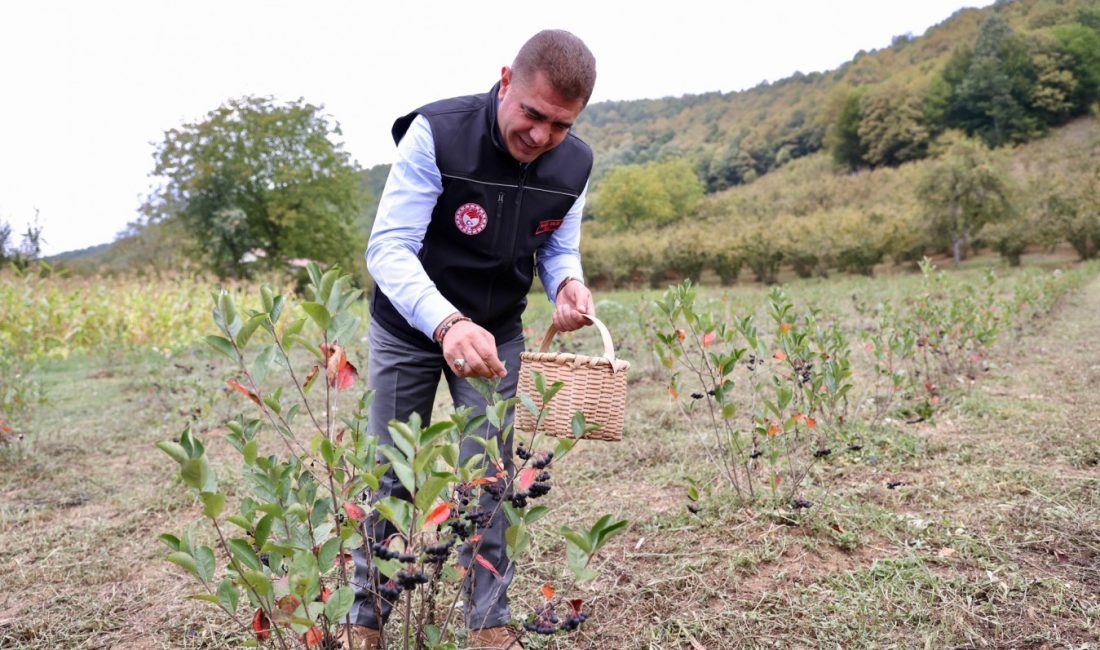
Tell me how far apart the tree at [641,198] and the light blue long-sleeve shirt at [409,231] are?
3966cm

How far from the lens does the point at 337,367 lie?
1.14 meters

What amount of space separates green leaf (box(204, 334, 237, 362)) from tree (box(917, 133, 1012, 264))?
69.5ft

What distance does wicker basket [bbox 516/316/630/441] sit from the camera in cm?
159

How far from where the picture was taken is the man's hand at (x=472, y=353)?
132 cm

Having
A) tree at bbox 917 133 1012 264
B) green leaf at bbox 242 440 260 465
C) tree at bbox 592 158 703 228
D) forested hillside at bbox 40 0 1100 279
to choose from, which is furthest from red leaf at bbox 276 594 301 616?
tree at bbox 592 158 703 228

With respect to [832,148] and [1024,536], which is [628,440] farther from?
[832,148]

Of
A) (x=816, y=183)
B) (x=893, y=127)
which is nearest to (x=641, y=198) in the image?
(x=816, y=183)

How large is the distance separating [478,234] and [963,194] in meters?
20.9

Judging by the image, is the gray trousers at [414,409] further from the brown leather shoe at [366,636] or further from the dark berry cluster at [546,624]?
the dark berry cluster at [546,624]

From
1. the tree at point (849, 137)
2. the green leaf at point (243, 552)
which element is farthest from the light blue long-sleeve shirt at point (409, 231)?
the tree at point (849, 137)

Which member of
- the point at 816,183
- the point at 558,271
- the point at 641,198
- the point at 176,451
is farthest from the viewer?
the point at 641,198

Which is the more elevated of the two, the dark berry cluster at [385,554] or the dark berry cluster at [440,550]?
the dark berry cluster at [385,554]

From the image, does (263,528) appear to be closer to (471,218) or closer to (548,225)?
(471,218)

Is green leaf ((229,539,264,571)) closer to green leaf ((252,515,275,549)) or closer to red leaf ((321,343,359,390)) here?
green leaf ((252,515,275,549))
